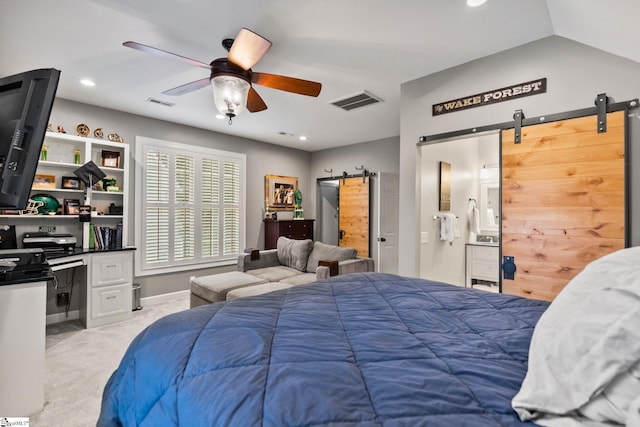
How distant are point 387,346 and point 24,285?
231cm

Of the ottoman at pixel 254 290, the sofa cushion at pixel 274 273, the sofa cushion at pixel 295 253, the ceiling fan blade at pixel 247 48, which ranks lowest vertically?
the ottoman at pixel 254 290

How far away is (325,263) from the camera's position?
3613mm

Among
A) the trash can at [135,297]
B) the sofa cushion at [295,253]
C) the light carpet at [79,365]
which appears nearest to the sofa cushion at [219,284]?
the sofa cushion at [295,253]

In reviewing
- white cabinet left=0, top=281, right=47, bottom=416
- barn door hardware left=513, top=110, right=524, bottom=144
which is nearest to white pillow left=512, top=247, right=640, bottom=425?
barn door hardware left=513, top=110, right=524, bottom=144

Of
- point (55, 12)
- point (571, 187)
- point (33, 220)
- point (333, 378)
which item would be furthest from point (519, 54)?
point (33, 220)

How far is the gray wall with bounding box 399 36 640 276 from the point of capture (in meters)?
2.09

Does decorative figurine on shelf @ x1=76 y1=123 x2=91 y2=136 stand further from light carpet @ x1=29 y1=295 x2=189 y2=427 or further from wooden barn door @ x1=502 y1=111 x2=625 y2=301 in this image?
wooden barn door @ x1=502 y1=111 x2=625 y2=301

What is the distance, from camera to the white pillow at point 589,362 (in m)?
0.63

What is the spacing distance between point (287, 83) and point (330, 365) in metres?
2.11

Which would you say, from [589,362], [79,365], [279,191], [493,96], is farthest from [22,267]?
[279,191]

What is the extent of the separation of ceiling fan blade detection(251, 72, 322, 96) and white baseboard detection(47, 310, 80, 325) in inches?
149

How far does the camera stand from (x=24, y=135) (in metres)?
1.59

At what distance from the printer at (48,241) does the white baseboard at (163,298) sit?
51.2 inches

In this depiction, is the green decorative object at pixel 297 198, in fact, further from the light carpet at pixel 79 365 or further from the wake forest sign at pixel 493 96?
the wake forest sign at pixel 493 96
